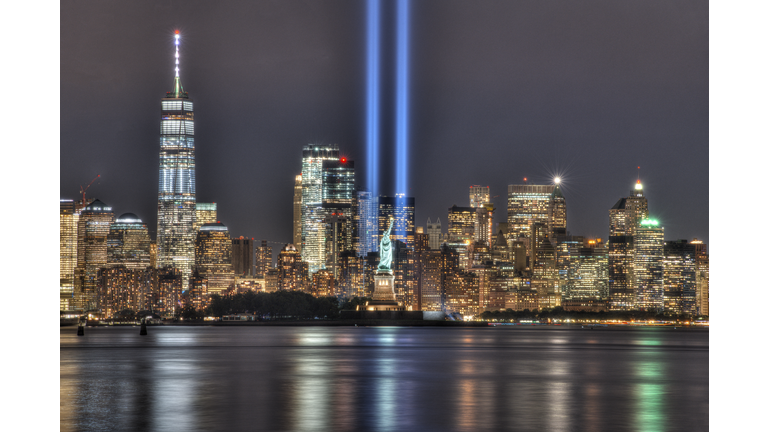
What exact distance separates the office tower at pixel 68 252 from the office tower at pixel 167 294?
21.1m

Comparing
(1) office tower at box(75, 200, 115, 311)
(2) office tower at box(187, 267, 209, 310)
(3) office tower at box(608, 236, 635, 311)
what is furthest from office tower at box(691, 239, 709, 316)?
(1) office tower at box(75, 200, 115, 311)

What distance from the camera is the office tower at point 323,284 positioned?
147m

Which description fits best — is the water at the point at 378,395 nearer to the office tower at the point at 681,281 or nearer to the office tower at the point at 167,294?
the office tower at the point at 681,281

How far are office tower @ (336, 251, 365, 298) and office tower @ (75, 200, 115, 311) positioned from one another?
40.2 meters

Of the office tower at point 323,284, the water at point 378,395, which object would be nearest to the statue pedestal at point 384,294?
the office tower at point 323,284

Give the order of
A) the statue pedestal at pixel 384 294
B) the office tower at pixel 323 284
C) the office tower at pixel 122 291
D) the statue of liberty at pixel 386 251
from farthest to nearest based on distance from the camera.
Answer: the office tower at pixel 122 291
the office tower at pixel 323 284
the statue pedestal at pixel 384 294
the statue of liberty at pixel 386 251

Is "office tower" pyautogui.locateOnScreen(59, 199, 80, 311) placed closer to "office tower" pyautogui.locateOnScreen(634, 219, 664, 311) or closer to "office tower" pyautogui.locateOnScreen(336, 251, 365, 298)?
"office tower" pyautogui.locateOnScreen(336, 251, 365, 298)

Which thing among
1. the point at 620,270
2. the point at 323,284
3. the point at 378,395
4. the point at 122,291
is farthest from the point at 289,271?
the point at 378,395
